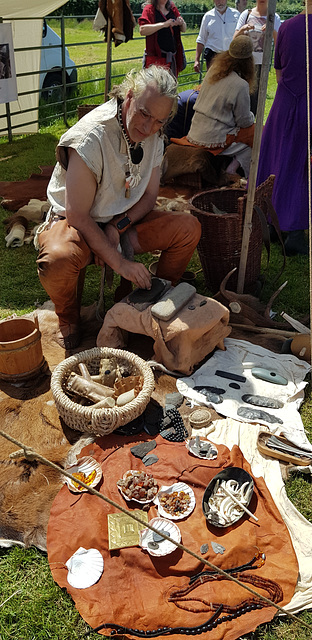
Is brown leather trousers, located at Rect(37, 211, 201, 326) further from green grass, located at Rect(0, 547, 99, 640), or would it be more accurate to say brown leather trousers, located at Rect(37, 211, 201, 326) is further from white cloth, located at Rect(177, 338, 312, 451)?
green grass, located at Rect(0, 547, 99, 640)

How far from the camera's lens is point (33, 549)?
7.20 ft

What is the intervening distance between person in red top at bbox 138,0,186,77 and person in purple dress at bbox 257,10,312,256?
212 centimetres

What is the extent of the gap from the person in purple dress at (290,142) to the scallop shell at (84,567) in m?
3.26

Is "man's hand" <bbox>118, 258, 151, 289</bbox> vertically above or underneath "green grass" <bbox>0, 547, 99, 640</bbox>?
above

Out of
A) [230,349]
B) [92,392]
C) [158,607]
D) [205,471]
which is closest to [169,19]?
[230,349]

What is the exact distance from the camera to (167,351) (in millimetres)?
3105

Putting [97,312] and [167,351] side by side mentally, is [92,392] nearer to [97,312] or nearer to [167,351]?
[167,351]

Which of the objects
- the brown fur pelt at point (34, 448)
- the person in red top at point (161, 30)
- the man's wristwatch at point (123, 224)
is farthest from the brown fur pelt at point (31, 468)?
the person in red top at point (161, 30)

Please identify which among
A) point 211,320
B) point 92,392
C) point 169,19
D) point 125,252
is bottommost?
point 92,392

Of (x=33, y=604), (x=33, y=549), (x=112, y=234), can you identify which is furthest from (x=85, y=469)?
(x=112, y=234)

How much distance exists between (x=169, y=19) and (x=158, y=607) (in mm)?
6184

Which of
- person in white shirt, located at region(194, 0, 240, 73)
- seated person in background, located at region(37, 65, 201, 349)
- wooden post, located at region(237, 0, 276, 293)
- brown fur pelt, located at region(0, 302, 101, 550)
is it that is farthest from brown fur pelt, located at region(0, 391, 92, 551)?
person in white shirt, located at region(194, 0, 240, 73)

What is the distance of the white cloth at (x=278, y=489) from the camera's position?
6.71 feet

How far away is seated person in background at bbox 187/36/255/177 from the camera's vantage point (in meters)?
5.06
